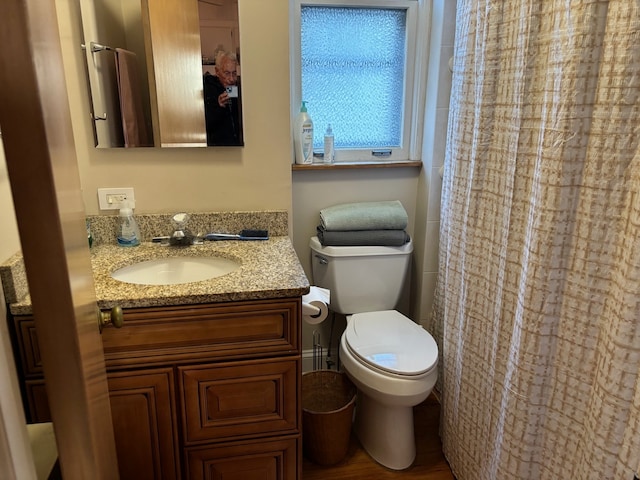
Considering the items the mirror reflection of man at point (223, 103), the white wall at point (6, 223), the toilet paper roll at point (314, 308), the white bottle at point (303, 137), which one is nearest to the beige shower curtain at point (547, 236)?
the toilet paper roll at point (314, 308)

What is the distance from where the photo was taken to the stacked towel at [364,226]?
77.8 inches

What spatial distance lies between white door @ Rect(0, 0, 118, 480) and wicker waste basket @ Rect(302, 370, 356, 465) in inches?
43.7

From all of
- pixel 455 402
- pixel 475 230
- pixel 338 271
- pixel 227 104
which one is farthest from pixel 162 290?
pixel 455 402

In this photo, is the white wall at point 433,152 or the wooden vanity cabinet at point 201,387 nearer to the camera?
the wooden vanity cabinet at point 201,387

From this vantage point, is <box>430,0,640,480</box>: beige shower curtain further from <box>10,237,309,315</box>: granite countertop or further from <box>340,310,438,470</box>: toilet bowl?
<box>10,237,309,315</box>: granite countertop

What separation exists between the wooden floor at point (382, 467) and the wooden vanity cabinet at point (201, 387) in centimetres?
44

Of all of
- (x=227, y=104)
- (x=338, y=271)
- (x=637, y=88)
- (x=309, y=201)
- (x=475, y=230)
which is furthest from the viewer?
(x=309, y=201)

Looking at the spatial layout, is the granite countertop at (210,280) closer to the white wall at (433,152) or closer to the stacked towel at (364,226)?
the stacked towel at (364,226)

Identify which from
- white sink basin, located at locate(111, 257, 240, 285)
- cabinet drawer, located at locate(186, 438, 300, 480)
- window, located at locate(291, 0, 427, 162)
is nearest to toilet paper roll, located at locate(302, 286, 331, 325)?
white sink basin, located at locate(111, 257, 240, 285)

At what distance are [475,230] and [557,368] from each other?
0.49 metres

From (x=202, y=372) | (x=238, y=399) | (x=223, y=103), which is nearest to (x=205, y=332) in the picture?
(x=202, y=372)

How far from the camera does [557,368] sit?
4.08 ft

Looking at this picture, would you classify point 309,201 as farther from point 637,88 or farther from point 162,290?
point 637,88

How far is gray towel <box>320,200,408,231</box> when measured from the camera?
77.7 inches
